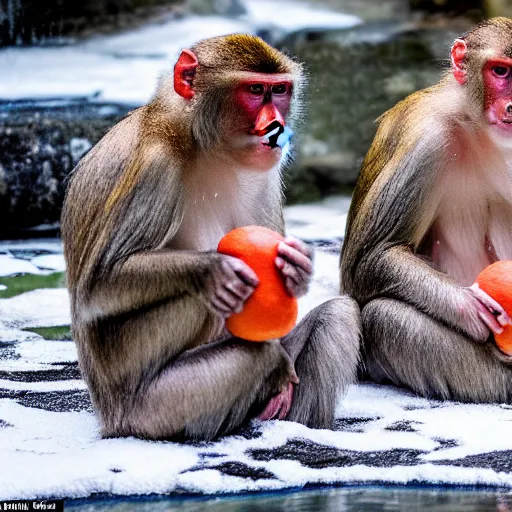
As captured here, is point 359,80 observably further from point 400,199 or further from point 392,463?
point 392,463

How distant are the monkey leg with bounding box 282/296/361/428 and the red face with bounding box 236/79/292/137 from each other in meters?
0.95

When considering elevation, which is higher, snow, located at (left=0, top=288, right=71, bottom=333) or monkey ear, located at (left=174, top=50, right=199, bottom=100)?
monkey ear, located at (left=174, top=50, right=199, bottom=100)

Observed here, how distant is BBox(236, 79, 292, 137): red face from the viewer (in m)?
4.89

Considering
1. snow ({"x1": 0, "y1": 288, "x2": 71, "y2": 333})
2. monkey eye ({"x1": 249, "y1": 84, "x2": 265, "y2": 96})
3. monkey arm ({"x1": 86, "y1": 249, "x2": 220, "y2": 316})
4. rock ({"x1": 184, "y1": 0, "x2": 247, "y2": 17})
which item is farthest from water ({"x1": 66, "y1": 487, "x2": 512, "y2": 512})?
rock ({"x1": 184, "y1": 0, "x2": 247, "y2": 17})

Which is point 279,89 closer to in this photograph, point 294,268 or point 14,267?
point 294,268

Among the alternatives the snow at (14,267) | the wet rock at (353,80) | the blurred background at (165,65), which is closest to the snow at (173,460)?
the snow at (14,267)

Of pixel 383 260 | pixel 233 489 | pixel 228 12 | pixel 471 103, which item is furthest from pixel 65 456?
pixel 228 12

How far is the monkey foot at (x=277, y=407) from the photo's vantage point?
16.8 feet

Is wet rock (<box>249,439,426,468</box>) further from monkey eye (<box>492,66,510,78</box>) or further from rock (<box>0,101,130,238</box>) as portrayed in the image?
rock (<box>0,101,130,238</box>)

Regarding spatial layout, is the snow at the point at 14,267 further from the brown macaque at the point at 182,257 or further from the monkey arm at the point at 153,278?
the monkey arm at the point at 153,278

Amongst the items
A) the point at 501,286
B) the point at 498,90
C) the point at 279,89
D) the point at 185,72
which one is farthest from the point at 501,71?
the point at 185,72

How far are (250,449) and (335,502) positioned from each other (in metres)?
0.64

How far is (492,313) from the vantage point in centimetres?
566

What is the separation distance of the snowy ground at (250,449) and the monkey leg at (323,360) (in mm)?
134
